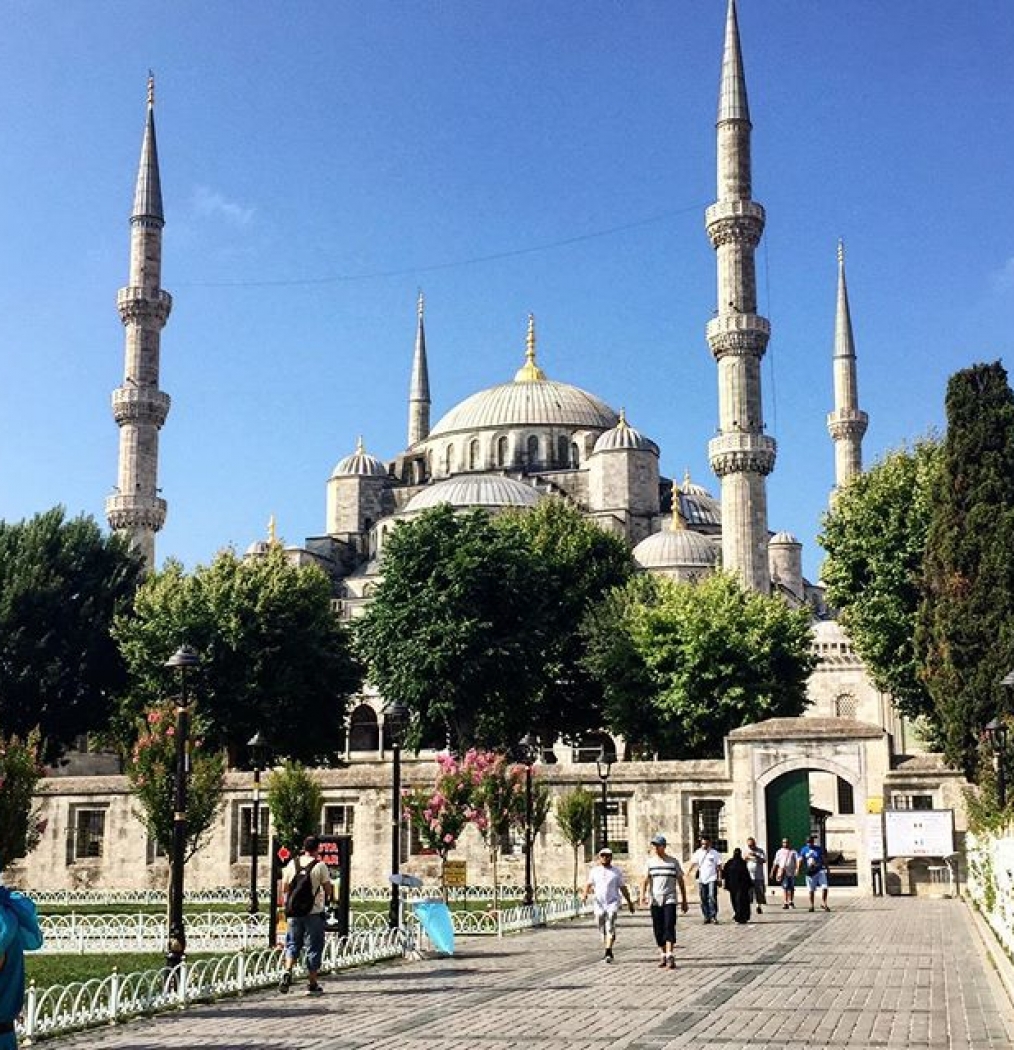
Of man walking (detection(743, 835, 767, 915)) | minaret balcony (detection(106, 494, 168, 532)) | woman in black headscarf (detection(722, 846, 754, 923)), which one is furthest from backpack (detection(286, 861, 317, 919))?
minaret balcony (detection(106, 494, 168, 532))

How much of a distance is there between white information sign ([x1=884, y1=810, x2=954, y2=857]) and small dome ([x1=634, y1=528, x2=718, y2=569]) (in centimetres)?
3004

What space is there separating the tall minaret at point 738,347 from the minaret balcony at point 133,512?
65.8 feet

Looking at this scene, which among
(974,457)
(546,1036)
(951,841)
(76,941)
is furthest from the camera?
(974,457)

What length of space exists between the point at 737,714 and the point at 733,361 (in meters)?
16.1

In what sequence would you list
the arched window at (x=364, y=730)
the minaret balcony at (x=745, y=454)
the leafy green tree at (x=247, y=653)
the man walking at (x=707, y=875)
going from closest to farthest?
the man walking at (x=707, y=875)
the leafy green tree at (x=247, y=653)
the minaret balcony at (x=745, y=454)
the arched window at (x=364, y=730)

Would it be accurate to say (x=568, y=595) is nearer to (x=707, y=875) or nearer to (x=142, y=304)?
(x=142, y=304)

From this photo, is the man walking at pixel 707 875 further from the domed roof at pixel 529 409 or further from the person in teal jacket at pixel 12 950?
the domed roof at pixel 529 409

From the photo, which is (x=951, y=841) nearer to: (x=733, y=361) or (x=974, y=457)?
(x=974, y=457)

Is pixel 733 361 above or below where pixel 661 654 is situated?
above

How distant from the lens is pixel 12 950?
19.9 ft

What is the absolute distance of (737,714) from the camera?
35656 millimetres

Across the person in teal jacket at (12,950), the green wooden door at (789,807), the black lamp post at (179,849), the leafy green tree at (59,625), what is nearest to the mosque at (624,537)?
the green wooden door at (789,807)

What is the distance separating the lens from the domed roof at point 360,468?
2751 inches

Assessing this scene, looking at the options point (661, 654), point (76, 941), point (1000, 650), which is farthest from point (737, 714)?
point (76, 941)
